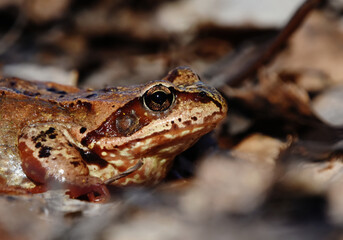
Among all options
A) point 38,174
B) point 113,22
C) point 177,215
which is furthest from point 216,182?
point 113,22

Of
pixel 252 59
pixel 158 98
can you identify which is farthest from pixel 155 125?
pixel 252 59

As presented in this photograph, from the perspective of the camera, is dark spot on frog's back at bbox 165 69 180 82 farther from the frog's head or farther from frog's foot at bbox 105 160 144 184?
frog's foot at bbox 105 160 144 184

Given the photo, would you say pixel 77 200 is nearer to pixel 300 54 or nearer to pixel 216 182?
pixel 216 182

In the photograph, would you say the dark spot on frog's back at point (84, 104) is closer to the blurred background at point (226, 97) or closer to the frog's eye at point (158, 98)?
the frog's eye at point (158, 98)

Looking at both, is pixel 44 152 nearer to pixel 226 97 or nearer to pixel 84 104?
pixel 84 104

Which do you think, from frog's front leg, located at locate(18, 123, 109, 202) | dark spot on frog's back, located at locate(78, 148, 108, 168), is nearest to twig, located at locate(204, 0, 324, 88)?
dark spot on frog's back, located at locate(78, 148, 108, 168)

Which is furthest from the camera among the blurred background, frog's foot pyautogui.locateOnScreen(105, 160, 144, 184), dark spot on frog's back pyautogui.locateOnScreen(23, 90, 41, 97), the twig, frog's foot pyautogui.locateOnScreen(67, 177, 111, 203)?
the twig
